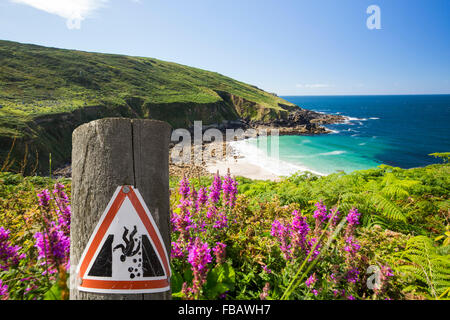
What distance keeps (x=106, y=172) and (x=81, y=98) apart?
180 ft

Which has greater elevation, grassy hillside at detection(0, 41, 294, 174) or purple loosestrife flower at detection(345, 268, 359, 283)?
grassy hillside at detection(0, 41, 294, 174)

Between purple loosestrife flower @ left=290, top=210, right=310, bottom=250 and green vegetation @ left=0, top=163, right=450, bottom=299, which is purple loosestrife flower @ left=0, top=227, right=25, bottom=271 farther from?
purple loosestrife flower @ left=290, top=210, right=310, bottom=250

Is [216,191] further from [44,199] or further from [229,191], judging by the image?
[44,199]

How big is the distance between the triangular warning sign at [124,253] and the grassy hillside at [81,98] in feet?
82.0

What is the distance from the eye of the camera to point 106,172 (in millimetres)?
1032

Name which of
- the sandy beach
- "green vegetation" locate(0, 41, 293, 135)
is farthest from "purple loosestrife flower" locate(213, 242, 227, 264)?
"green vegetation" locate(0, 41, 293, 135)

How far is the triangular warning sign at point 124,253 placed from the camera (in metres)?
0.99

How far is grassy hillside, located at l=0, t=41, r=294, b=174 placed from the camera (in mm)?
31188

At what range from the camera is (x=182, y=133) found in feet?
168

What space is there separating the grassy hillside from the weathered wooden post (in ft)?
81.5

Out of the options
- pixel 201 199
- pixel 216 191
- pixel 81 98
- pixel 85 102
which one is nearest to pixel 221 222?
pixel 201 199

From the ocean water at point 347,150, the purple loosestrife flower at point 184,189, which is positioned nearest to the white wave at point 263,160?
the ocean water at point 347,150
